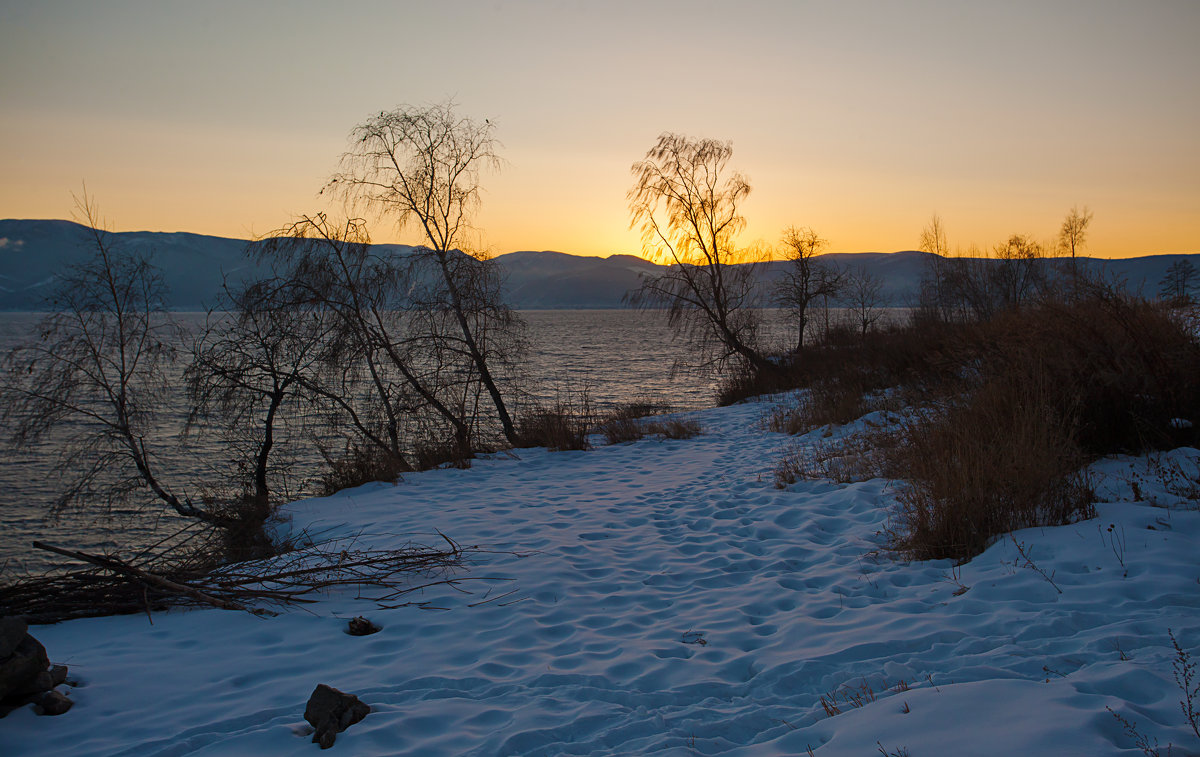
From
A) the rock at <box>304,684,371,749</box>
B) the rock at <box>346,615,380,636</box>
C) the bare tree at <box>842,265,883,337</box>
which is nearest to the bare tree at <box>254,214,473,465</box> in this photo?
the rock at <box>346,615,380,636</box>

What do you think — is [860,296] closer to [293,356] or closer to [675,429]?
[675,429]

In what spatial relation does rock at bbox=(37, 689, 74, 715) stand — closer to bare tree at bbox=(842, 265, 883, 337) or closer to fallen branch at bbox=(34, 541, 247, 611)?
fallen branch at bbox=(34, 541, 247, 611)

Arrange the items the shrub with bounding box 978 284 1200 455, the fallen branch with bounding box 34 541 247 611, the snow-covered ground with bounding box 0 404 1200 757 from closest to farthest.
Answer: the snow-covered ground with bounding box 0 404 1200 757
the fallen branch with bounding box 34 541 247 611
the shrub with bounding box 978 284 1200 455

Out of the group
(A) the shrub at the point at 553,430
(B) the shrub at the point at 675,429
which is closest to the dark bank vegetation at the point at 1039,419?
(B) the shrub at the point at 675,429

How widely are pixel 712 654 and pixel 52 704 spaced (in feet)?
11.9

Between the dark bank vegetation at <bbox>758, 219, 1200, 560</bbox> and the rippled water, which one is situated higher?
the dark bank vegetation at <bbox>758, 219, 1200, 560</bbox>

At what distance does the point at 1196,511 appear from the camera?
461 centimetres

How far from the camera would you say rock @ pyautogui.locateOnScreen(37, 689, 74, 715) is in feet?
10.4

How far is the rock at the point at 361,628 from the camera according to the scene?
432 cm

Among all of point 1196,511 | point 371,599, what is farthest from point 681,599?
point 1196,511

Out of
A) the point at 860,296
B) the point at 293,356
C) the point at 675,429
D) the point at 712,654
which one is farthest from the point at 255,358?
the point at 860,296

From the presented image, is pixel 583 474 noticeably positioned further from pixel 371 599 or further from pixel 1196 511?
pixel 1196 511

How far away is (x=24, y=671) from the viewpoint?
3.12 m

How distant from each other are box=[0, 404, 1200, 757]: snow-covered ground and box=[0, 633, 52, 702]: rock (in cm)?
12
